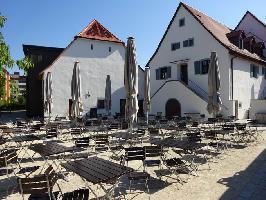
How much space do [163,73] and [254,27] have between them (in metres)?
12.2

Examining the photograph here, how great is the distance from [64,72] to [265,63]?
20.5 m

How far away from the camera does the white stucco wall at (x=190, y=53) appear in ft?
82.1

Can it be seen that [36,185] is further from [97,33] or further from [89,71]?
[97,33]

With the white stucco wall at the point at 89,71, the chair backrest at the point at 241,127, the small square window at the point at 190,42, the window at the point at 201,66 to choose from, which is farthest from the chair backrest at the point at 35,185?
the small square window at the point at 190,42

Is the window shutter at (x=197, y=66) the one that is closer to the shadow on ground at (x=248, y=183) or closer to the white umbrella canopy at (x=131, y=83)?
the white umbrella canopy at (x=131, y=83)

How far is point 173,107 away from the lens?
27375 mm

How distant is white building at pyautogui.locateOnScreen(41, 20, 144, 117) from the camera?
28.8 m

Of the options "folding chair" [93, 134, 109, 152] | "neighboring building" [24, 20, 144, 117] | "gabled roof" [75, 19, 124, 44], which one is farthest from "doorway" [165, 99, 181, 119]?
"folding chair" [93, 134, 109, 152]

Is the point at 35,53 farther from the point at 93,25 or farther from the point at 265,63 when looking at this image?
the point at 265,63

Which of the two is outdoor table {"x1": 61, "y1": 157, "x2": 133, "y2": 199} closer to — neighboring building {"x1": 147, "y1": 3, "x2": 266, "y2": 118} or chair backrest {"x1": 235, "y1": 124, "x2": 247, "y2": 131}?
chair backrest {"x1": 235, "y1": 124, "x2": 247, "y2": 131}

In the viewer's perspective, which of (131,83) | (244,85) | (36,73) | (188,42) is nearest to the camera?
(131,83)

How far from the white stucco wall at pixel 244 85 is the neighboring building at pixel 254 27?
5.29m

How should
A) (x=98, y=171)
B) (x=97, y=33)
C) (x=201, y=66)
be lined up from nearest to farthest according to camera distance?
(x=98, y=171) < (x=201, y=66) < (x=97, y=33)

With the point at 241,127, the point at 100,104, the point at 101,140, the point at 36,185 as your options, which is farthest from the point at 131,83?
the point at 100,104
